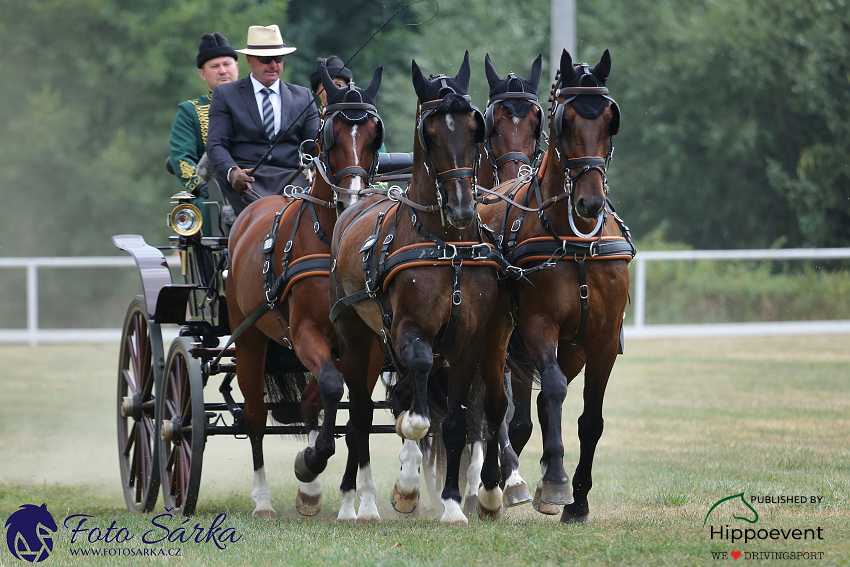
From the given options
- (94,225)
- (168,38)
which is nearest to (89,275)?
(94,225)

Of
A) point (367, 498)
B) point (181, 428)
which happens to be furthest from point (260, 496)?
point (367, 498)

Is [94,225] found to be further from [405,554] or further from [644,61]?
[405,554]

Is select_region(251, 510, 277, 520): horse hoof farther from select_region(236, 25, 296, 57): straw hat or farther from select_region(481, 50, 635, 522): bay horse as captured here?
select_region(236, 25, 296, 57): straw hat

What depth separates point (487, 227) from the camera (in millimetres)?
5285

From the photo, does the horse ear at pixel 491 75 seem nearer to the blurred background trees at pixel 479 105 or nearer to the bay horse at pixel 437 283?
the bay horse at pixel 437 283

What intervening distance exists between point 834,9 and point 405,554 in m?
19.7

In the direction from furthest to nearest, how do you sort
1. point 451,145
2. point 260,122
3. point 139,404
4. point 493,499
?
point 139,404 → point 260,122 → point 493,499 → point 451,145

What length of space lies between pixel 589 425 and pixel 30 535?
2637 millimetres

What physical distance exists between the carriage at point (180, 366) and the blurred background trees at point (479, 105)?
1522 centimetres

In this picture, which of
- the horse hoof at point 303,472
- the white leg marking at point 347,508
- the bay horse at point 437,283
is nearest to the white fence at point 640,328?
the horse hoof at point 303,472

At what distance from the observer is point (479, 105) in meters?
22.1

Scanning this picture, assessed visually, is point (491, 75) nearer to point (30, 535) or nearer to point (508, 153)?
Answer: point (508, 153)

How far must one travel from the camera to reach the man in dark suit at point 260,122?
6625 mm

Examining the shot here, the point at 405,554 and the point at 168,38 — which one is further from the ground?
the point at 168,38
